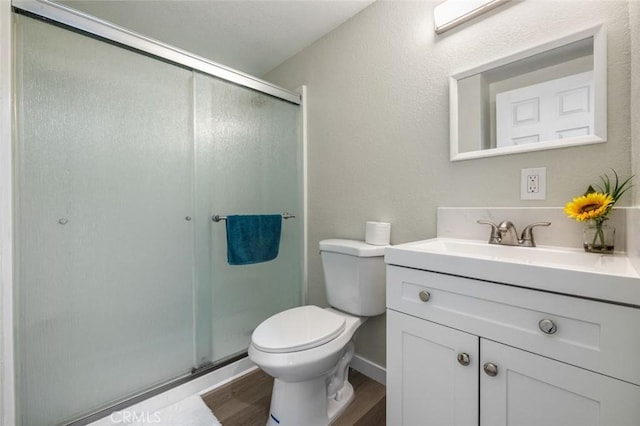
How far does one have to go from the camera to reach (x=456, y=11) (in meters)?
1.19

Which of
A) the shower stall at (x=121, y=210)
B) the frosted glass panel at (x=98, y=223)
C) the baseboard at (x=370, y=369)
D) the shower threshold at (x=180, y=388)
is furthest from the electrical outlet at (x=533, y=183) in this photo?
the shower threshold at (x=180, y=388)

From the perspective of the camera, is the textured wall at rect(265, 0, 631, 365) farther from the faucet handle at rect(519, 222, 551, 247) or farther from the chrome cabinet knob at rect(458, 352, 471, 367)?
the chrome cabinet knob at rect(458, 352, 471, 367)

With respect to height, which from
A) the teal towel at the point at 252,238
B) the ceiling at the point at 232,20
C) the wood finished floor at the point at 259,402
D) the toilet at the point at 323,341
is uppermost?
the ceiling at the point at 232,20

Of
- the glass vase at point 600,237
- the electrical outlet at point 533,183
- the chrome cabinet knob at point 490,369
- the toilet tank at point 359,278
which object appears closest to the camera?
the chrome cabinet knob at point 490,369

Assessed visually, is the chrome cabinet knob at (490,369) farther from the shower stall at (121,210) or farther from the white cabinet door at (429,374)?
the shower stall at (121,210)

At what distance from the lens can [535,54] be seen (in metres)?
1.02

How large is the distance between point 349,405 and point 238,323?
788mm

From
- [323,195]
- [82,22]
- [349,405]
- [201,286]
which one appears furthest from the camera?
[323,195]

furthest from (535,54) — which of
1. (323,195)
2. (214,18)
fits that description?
(214,18)

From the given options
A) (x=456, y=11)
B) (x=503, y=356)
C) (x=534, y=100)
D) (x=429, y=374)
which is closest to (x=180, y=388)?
(x=429, y=374)

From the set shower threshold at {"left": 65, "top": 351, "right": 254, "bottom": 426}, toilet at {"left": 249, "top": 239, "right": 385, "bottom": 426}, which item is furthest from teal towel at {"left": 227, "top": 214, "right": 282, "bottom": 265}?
shower threshold at {"left": 65, "top": 351, "right": 254, "bottom": 426}

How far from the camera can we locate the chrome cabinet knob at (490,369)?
2.43 feet

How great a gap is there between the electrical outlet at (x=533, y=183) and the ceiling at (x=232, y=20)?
126 cm

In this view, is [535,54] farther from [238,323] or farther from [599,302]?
[238,323]
